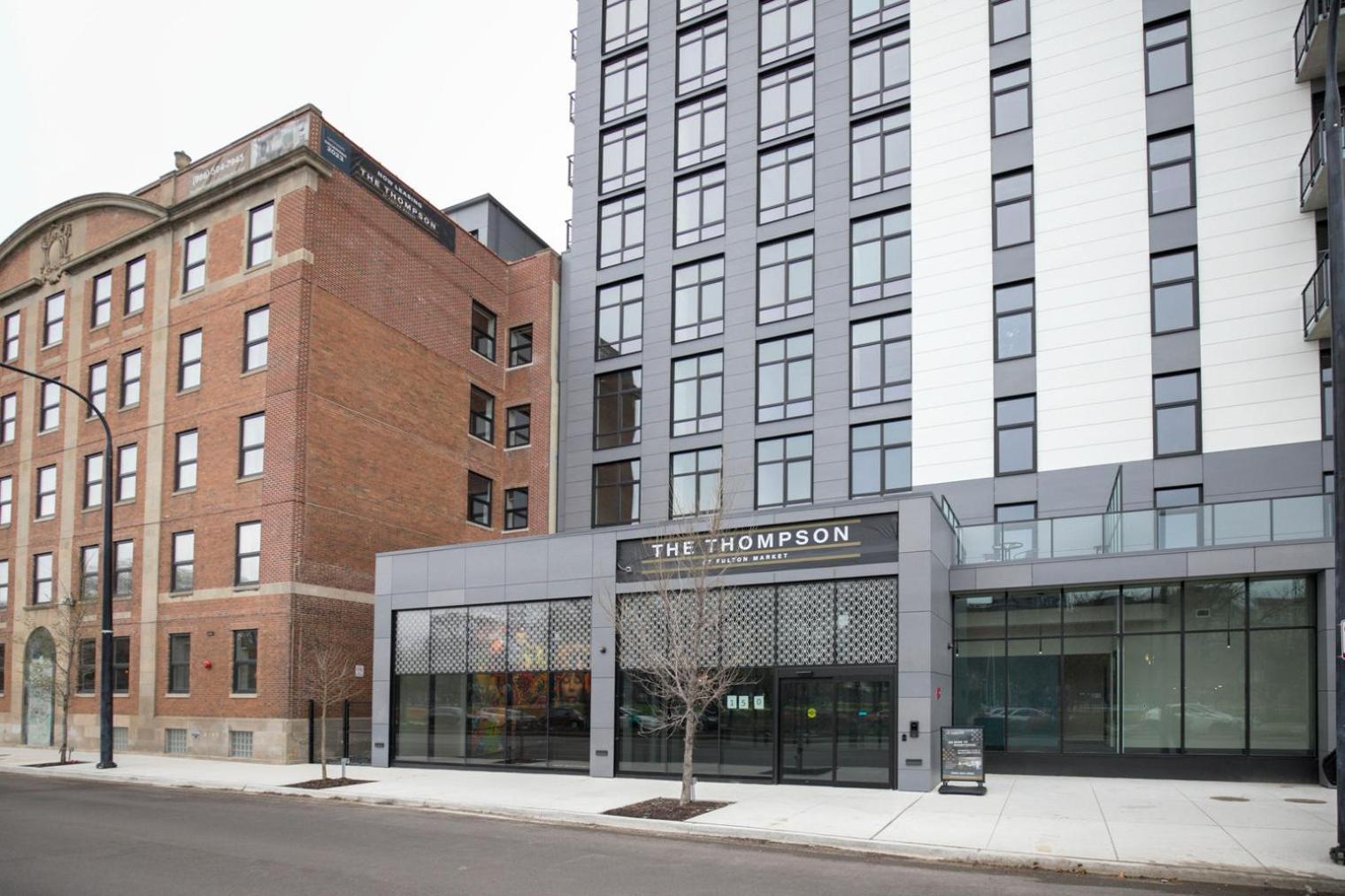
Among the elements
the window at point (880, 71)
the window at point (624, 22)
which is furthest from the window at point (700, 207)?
the window at point (624, 22)

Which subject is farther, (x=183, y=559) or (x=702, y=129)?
(x=702, y=129)

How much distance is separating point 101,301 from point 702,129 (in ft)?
69.5

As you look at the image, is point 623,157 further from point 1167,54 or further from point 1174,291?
point 1174,291

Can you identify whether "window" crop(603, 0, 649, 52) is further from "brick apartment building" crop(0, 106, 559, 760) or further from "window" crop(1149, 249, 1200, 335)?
"window" crop(1149, 249, 1200, 335)

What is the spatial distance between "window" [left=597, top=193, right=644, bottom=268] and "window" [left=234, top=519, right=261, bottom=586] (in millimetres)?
14727

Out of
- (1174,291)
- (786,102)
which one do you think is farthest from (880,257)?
(1174,291)

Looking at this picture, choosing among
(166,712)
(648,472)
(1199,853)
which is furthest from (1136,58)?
(166,712)

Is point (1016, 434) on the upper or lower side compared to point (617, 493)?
upper

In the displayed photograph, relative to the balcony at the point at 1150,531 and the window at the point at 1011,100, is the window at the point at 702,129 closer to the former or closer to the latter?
the window at the point at 1011,100

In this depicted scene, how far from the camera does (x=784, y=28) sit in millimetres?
34906

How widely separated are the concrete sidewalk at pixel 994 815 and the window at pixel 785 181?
60.5 feet

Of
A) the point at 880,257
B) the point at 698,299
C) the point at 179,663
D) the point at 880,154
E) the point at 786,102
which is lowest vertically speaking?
the point at 179,663

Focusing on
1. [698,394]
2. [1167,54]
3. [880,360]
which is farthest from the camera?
[698,394]

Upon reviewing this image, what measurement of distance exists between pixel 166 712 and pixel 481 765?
36.9 feet
